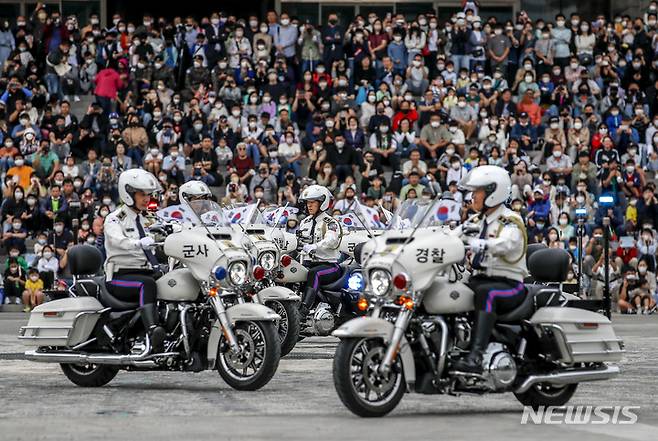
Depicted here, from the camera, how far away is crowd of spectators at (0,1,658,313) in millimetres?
32625

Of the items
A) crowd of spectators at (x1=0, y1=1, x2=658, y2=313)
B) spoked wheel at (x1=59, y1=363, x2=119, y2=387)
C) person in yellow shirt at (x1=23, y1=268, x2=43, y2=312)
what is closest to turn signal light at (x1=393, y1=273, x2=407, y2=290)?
spoked wheel at (x1=59, y1=363, x2=119, y2=387)

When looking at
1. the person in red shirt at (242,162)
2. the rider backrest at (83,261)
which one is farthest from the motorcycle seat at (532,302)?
the person in red shirt at (242,162)

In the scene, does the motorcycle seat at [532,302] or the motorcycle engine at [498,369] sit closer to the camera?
the motorcycle engine at [498,369]

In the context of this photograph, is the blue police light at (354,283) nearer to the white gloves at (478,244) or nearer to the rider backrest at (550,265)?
the rider backrest at (550,265)

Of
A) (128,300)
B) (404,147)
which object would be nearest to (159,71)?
(404,147)

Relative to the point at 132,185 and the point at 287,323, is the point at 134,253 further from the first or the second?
the point at 287,323

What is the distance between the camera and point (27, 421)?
41.1 ft

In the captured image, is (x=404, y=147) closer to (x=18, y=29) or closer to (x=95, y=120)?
(x=95, y=120)

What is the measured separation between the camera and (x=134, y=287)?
15.6m

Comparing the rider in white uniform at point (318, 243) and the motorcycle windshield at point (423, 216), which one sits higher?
the motorcycle windshield at point (423, 216)

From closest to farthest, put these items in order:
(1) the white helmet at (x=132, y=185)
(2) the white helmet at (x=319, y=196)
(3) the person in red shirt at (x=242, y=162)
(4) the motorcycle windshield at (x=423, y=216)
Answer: (4) the motorcycle windshield at (x=423, y=216)
(1) the white helmet at (x=132, y=185)
(2) the white helmet at (x=319, y=196)
(3) the person in red shirt at (x=242, y=162)

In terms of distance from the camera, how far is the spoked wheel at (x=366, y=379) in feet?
41.6

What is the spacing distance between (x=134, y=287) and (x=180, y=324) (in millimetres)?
566

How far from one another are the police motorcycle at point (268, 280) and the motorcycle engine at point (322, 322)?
71cm
